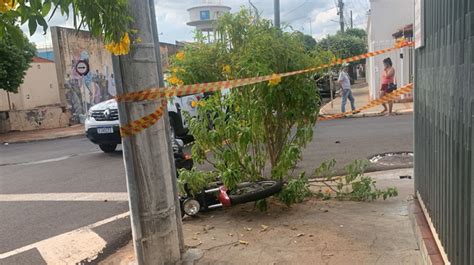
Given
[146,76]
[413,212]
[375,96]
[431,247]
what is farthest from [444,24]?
[375,96]

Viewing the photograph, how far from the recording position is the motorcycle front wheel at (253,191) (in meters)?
4.80

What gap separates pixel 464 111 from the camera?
244cm

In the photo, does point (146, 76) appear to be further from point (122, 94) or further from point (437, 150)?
point (437, 150)

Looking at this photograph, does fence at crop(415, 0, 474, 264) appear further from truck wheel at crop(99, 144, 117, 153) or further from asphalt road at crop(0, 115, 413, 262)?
truck wheel at crop(99, 144, 117, 153)

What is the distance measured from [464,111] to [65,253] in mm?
3932

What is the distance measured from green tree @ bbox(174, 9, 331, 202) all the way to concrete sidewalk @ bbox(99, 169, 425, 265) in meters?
0.46

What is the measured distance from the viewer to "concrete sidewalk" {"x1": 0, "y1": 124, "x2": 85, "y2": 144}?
17312mm

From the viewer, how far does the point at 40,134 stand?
61.0 feet

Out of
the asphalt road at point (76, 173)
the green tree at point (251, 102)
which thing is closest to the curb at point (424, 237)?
the green tree at point (251, 102)

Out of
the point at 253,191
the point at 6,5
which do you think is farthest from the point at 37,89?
the point at 6,5

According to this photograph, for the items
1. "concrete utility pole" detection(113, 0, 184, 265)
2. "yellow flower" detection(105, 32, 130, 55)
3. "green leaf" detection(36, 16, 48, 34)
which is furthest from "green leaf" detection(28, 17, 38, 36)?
Result: "concrete utility pole" detection(113, 0, 184, 265)

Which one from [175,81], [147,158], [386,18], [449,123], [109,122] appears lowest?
[109,122]

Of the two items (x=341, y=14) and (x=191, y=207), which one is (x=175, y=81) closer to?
(x=191, y=207)

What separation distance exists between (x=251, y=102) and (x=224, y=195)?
3.41 ft
